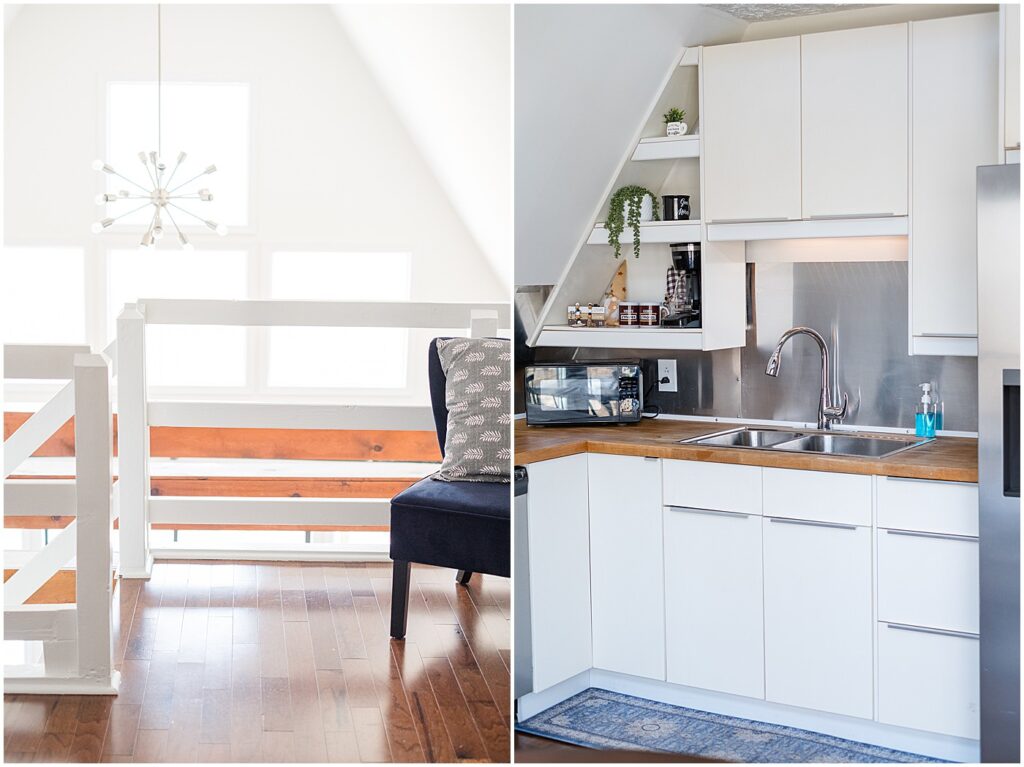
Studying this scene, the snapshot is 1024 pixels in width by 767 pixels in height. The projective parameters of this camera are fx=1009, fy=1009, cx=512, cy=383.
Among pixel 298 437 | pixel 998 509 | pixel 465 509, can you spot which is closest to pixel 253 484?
pixel 298 437

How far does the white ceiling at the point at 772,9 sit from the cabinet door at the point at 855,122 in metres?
0.07

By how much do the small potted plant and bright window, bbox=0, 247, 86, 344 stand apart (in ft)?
12.5

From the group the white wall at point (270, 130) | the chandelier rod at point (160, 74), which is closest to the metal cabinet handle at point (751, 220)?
the white wall at point (270, 130)

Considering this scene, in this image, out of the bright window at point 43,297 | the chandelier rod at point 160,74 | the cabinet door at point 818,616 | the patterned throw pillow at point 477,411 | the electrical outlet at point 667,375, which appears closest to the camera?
the cabinet door at point 818,616

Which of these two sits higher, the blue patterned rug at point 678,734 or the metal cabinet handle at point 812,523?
the metal cabinet handle at point 812,523

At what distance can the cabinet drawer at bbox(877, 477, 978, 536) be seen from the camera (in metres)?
2.45

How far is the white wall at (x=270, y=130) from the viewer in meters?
5.13

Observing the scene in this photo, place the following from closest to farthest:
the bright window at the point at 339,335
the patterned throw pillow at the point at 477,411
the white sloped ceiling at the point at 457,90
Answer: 1. the patterned throw pillow at the point at 477,411
2. the white sloped ceiling at the point at 457,90
3. the bright window at the point at 339,335

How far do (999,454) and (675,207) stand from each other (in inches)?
42.0

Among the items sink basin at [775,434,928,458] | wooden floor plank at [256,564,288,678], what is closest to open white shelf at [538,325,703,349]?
sink basin at [775,434,928,458]

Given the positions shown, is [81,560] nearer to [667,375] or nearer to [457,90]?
[667,375]

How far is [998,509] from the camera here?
2.38 meters

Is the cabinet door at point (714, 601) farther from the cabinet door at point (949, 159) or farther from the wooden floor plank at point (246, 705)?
the wooden floor plank at point (246, 705)

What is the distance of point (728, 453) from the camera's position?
8.91 ft
